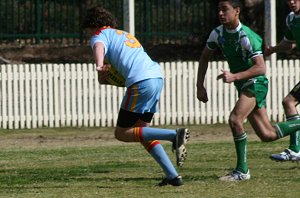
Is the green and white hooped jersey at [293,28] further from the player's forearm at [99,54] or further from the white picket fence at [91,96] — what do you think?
the white picket fence at [91,96]

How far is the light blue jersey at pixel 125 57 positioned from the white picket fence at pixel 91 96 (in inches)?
365

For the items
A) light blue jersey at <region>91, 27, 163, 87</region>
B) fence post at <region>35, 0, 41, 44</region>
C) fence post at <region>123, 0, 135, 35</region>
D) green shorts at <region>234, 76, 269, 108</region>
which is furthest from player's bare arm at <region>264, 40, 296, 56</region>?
fence post at <region>35, 0, 41, 44</region>

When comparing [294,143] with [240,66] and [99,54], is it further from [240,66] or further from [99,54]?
[99,54]

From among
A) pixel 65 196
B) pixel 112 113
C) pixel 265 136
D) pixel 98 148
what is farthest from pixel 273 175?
pixel 112 113

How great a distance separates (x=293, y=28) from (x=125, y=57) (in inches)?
109

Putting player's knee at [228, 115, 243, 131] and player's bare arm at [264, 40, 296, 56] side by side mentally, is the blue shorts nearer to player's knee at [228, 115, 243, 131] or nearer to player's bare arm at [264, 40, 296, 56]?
player's knee at [228, 115, 243, 131]

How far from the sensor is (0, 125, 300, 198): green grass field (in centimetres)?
1085

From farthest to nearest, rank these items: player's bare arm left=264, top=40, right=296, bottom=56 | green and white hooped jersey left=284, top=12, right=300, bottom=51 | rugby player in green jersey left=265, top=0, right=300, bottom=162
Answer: green and white hooped jersey left=284, top=12, right=300, bottom=51 < rugby player in green jersey left=265, top=0, right=300, bottom=162 < player's bare arm left=264, top=40, right=296, bottom=56

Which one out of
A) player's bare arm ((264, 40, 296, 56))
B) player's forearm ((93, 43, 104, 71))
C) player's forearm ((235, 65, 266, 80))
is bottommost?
player's forearm ((235, 65, 266, 80))

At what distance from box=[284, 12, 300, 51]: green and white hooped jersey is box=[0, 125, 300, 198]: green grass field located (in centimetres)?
145

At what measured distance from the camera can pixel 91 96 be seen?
67.8ft

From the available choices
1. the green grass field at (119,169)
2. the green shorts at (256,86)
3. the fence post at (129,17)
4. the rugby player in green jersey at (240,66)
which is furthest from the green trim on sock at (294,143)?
the fence post at (129,17)

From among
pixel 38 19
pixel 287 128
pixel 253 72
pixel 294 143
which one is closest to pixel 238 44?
pixel 253 72

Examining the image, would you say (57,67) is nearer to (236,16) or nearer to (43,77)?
(43,77)
